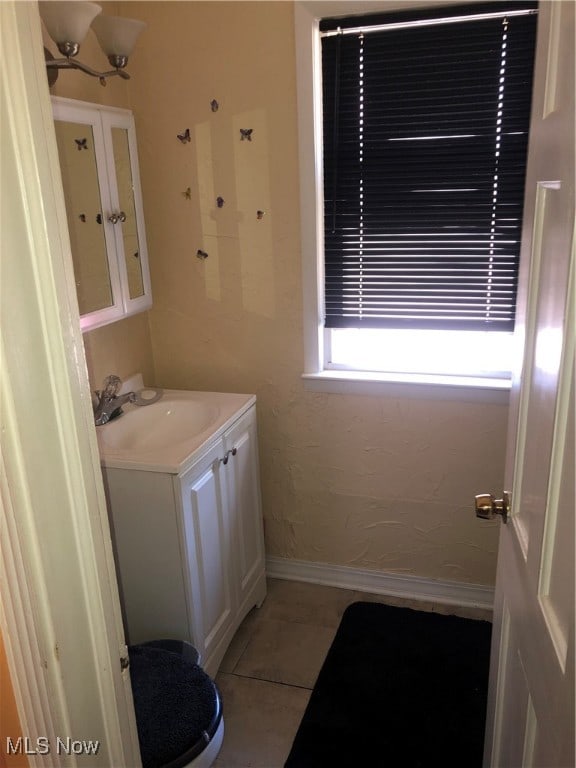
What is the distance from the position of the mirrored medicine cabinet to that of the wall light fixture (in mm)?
106

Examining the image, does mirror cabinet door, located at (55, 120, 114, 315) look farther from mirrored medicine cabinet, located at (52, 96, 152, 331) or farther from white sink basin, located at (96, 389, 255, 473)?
white sink basin, located at (96, 389, 255, 473)

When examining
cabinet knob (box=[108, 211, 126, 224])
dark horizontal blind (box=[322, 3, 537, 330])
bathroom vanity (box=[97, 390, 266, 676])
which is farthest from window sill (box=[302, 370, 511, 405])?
cabinet knob (box=[108, 211, 126, 224])

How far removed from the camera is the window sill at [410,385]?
2.25 metres

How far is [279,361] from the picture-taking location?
8.10ft

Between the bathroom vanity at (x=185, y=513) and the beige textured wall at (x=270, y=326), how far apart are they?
24 cm

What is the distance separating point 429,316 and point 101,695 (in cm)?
173

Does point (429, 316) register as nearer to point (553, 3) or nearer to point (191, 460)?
point (191, 460)

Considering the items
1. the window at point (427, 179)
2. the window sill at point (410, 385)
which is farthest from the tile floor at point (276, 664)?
the window at point (427, 179)

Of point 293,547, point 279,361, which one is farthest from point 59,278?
point 293,547

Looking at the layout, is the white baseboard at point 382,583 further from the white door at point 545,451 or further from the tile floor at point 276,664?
the white door at point 545,451

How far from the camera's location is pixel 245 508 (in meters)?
2.34

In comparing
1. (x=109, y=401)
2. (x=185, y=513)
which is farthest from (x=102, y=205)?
(x=185, y=513)

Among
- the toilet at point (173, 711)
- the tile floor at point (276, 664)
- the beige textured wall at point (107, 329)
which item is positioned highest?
the beige textured wall at point (107, 329)

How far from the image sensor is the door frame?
2.48ft
